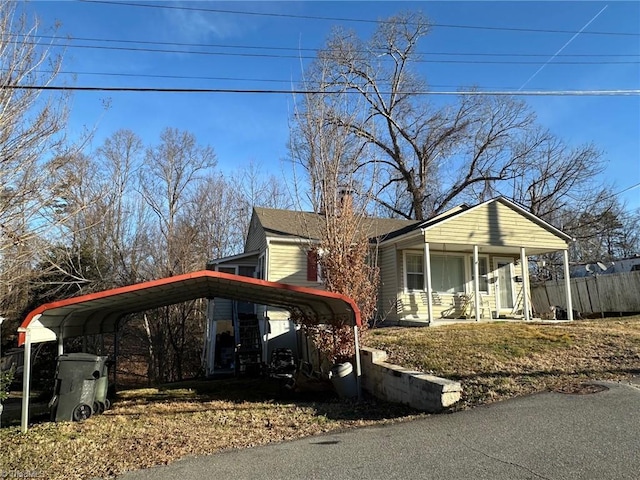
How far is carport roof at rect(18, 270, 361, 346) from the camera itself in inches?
320

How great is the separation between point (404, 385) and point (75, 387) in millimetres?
5737

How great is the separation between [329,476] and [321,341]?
574 cm

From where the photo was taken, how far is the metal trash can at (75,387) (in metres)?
8.12

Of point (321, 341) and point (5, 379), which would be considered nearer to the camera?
point (5, 379)

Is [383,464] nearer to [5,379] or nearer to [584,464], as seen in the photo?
[584,464]

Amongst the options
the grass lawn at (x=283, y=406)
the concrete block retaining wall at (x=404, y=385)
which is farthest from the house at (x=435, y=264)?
the concrete block retaining wall at (x=404, y=385)

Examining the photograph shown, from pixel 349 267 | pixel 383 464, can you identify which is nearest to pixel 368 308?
pixel 349 267

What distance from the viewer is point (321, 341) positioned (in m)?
10.5

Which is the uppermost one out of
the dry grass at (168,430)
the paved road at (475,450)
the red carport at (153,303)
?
the red carport at (153,303)

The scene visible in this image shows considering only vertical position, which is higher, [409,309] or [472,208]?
[472,208]

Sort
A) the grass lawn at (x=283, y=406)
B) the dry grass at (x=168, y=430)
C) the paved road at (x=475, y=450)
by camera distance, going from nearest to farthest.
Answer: the paved road at (x=475, y=450) < the dry grass at (x=168, y=430) < the grass lawn at (x=283, y=406)

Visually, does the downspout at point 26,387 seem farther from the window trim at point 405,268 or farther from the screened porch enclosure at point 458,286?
the window trim at point 405,268

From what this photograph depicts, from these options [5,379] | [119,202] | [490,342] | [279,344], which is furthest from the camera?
[119,202]

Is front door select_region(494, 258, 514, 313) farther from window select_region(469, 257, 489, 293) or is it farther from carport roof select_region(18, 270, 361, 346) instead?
carport roof select_region(18, 270, 361, 346)
